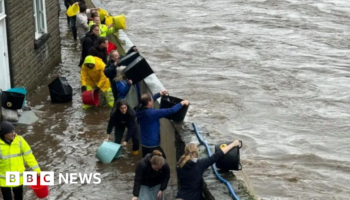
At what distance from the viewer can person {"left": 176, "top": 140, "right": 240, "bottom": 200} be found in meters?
9.06

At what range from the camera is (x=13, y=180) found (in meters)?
9.56

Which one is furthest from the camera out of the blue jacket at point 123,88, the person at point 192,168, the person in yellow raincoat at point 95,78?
the person in yellow raincoat at point 95,78

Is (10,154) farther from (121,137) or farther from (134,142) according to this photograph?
(134,142)

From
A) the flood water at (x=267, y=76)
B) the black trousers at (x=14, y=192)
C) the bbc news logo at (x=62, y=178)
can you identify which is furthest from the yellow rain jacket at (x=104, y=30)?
the black trousers at (x=14, y=192)

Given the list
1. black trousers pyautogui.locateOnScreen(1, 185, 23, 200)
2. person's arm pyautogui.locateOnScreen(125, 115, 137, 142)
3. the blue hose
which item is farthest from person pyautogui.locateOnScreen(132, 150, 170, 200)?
person's arm pyautogui.locateOnScreen(125, 115, 137, 142)

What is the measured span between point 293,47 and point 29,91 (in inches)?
504

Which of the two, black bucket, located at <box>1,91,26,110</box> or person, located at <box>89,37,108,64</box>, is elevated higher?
person, located at <box>89,37,108,64</box>

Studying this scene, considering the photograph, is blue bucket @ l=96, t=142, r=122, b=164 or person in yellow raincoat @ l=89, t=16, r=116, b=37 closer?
blue bucket @ l=96, t=142, r=122, b=164

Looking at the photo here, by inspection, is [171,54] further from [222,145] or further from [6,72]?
[222,145]

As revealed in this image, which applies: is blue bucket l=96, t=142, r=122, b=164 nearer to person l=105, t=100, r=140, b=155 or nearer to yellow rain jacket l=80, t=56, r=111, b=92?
person l=105, t=100, r=140, b=155

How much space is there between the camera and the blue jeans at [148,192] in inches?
377

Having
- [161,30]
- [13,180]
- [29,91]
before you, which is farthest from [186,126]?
[161,30]

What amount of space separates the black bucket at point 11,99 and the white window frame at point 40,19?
3.55 meters

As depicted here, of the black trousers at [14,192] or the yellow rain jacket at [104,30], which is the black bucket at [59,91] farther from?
the black trousers at [14,192]
